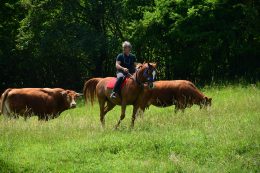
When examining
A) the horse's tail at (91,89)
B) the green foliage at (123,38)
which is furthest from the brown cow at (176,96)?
the green foliage at (123,38)

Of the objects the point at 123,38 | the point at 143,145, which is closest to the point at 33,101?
the point at 143,145

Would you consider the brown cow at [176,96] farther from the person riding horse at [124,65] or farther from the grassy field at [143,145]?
the grassy field at [143,145]

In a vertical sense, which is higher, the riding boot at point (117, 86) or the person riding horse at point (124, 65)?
the person riding horse at point (124, 65)

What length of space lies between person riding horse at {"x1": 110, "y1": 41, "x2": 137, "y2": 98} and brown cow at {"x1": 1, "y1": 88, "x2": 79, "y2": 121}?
394 centimetres

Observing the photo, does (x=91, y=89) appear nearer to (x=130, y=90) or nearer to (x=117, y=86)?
(x=117, y=86)

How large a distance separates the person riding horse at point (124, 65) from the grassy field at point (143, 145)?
1.28 meters

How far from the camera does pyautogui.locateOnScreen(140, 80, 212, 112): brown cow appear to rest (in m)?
18.5

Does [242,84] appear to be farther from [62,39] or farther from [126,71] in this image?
[62,39]

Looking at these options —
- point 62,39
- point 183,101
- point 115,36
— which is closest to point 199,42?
point 115,36

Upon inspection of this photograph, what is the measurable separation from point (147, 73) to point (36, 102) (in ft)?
18.5

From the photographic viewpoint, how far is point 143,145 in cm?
1255

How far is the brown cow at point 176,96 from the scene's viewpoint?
60.8 ft

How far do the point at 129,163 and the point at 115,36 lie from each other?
70.8 feet

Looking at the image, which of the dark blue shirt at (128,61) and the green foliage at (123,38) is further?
the green foliage at (123,38)
